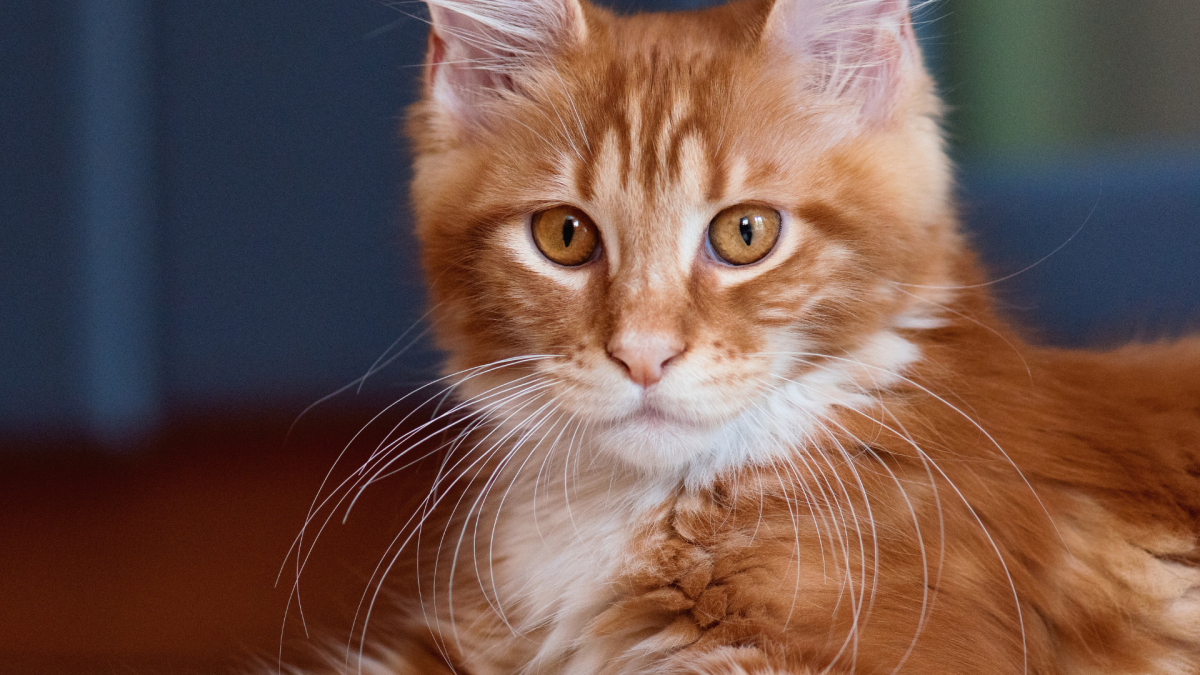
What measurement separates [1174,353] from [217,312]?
88.6 inches

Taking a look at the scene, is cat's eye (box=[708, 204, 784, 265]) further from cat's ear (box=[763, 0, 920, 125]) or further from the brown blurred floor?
the brown blurred floor

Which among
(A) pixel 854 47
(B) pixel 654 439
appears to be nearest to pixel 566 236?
(B) pixel 654 439

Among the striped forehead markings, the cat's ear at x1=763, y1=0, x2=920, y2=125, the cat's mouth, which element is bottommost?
the cat's mouth

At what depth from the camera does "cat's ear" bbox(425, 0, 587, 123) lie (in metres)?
1.29

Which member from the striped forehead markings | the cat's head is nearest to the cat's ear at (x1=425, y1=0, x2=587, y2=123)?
the cat's head

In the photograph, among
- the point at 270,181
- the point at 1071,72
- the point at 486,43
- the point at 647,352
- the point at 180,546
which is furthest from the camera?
the point at 270,181

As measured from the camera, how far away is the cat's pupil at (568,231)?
1.21 m

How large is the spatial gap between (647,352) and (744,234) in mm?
201

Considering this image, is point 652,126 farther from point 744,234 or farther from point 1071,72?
point 1071,72

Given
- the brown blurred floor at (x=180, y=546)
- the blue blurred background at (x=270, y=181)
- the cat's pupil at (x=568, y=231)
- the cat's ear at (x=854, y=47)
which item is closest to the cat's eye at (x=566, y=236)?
the cat's pupil at (x=568, y=231)

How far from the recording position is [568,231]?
47.7 inches

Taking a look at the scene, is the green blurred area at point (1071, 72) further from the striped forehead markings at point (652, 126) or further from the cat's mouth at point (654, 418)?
the cat's mouth at point (654, 418)

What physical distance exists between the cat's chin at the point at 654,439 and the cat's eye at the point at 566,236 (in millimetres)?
209

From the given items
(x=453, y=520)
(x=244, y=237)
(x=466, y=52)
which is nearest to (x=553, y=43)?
(x=466, y=52)
